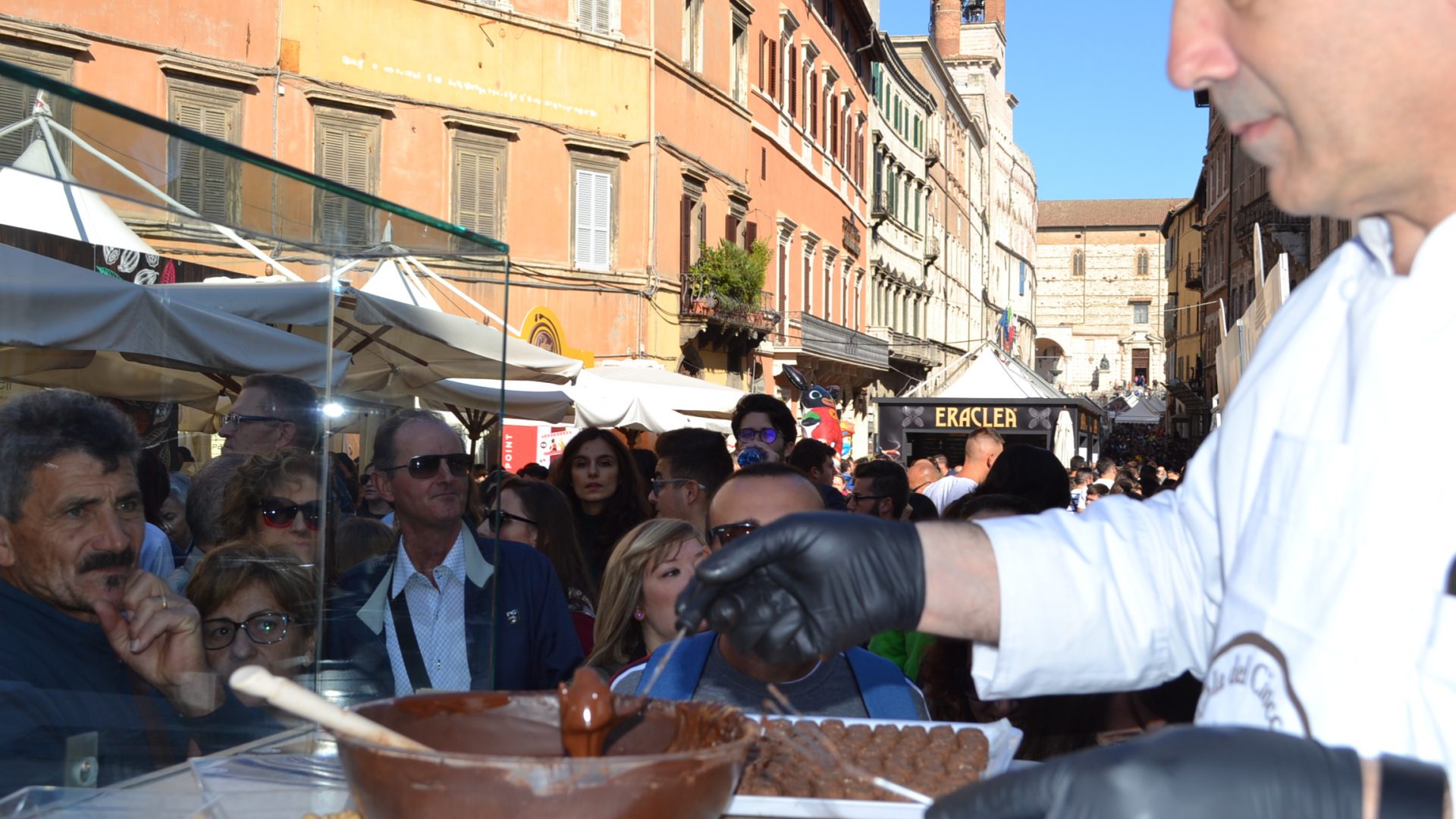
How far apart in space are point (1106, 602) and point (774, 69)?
25179 mm

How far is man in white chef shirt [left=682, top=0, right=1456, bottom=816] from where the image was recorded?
4.41ft

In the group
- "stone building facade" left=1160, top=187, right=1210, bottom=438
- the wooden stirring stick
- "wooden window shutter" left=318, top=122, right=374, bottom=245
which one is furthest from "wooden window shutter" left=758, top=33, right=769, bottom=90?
"stone building facade" left=1160, top=187, right=1210, bottom=438

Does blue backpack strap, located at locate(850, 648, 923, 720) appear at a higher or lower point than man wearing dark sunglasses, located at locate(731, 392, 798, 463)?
lower

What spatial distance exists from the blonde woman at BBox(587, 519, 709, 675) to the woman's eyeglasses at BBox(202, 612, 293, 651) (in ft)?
5.60

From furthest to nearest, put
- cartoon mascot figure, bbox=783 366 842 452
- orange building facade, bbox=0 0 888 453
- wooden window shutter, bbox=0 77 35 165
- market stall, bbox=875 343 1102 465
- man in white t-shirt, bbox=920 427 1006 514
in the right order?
cartoon mascot figure, bbox=783 366 842 452
orange building facade, bbox=0 0 888 453
market stall, bbox=875 343 1102 465
man in white t-shirt, bbox=920 427 1006 514
wooden window shutter, bbox=0 77 35 165

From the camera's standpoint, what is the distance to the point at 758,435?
819 cm

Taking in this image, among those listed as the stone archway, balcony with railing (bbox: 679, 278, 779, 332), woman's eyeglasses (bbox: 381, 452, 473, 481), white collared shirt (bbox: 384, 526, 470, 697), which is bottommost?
white collared shirt (bbox: 384, 526, 470, 697)

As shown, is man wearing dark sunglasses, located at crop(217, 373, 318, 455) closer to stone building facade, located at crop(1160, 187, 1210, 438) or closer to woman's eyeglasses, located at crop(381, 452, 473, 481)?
woman's eyeglasses, located at crop(381, 452, 473, 481)

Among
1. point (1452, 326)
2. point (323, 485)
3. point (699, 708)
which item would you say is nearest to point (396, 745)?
point (699, 708)

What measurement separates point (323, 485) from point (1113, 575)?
58.9 inches

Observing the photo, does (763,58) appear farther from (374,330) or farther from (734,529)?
(374,330)

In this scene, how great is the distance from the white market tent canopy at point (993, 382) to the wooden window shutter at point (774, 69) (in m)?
10.3

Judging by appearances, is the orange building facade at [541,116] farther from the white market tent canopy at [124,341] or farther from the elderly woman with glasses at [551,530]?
the white market tent canopy at [124,341]

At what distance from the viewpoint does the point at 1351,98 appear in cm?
149
